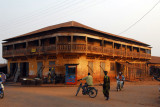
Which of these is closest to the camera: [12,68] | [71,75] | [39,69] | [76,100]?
[76,100]

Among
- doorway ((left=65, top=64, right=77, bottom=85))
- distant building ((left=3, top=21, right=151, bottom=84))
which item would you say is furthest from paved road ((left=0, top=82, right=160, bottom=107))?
distant building ((left=3, top=21, right=151, bottom=84))

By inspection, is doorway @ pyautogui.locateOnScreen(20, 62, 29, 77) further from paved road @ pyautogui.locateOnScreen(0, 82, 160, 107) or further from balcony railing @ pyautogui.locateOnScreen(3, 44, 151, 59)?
paved road @ pyautogui.locateOnScreen(0, 82, 160, 107)

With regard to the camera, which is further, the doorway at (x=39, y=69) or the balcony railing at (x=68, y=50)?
the doorway at (x=39, y=69)

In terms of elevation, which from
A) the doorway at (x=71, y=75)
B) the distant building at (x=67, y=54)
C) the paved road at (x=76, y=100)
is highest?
the distant building at (x=67, y=54)

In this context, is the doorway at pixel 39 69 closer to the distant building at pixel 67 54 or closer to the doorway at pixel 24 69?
the distant building at pixel 67 54

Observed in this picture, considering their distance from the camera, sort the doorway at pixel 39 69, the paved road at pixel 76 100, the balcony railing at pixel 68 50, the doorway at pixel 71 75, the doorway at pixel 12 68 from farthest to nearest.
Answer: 1. the doorway at pixel 12 68
2. the doorway at pixel 39 69
3. the balcony railing at pixel 68 50
4. the doorway at pixel 71 75
5. the paved road at pixel 76 100

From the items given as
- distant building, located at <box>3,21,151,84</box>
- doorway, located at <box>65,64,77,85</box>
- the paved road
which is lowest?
the paved road

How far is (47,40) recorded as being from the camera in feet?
82.3

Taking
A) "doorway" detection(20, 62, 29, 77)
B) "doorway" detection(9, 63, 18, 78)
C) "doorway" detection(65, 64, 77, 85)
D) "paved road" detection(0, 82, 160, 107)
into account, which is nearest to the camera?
"paved road" detection(0, 82, 160, 107)

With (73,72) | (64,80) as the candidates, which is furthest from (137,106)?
(64,80)

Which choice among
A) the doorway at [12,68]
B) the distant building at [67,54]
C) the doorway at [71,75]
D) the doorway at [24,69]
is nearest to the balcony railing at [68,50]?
the distant building at [67,54]

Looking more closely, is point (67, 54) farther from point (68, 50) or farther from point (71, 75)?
point (71, 75)

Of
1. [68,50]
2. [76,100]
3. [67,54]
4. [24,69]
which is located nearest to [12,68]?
[24,69]

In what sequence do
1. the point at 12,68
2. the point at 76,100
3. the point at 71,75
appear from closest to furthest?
the point at 76,100 → the point at 71,75 → the point at 12,68
